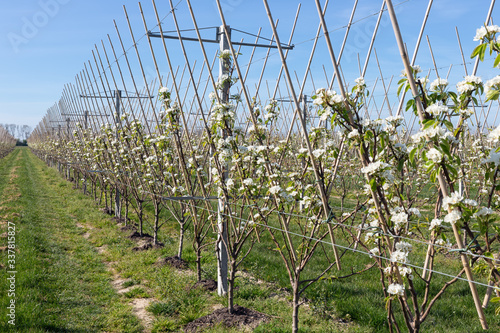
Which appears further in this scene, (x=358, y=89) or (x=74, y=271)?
(x=74, y=271)

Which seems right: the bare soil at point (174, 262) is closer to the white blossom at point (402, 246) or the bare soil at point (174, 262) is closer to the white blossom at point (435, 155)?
the white blossom at point (402, 246)

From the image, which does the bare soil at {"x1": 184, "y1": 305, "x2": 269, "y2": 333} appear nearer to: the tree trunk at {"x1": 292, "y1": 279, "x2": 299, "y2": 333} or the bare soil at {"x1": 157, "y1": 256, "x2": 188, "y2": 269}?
the tree trunk at {"x1": 292, "y1": 279, "x2": 299, "y2": 333}

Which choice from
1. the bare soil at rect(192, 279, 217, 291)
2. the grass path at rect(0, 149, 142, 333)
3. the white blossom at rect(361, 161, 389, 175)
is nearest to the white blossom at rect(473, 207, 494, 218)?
the white blossom at rect(361, 161, 389, 175)

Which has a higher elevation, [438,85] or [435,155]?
[438,85]

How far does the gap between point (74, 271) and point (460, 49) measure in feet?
25.1

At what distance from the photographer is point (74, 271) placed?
611 cm

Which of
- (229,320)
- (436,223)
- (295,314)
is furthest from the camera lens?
(229,320)

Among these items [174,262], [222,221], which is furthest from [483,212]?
[174,262]

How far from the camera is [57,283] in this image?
5496 millimetres

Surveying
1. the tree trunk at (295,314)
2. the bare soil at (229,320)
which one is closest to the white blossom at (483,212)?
the tree trunk at (295,314)

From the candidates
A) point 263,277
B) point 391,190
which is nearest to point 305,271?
point 263,277

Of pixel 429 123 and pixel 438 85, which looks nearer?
pixel 429 123

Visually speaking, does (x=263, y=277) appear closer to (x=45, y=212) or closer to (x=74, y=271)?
(x=74, y=271)

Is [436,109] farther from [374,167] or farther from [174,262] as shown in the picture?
[174,262]
